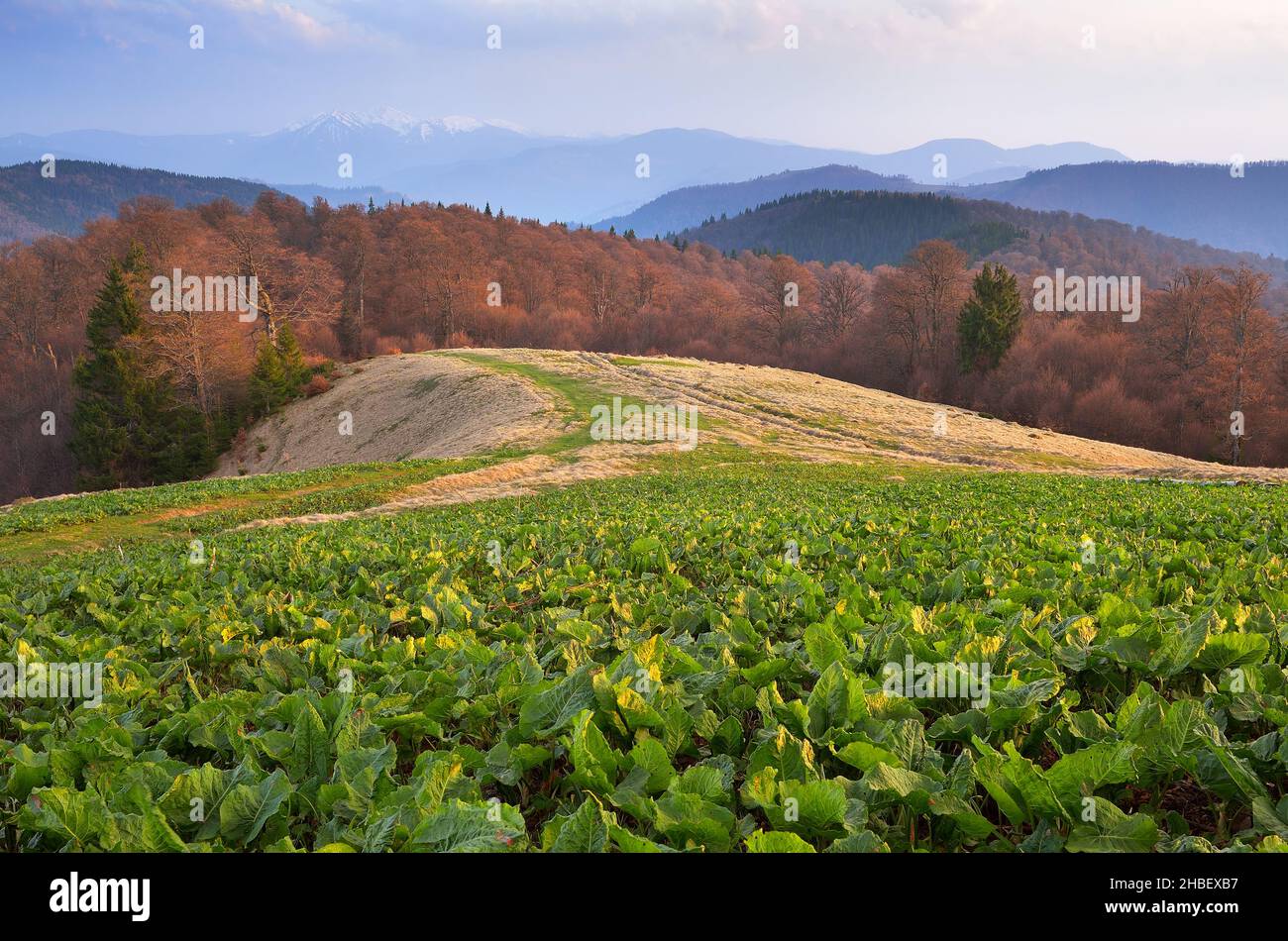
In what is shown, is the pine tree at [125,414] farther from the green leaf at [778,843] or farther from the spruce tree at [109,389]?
the green leaf at [778,843]

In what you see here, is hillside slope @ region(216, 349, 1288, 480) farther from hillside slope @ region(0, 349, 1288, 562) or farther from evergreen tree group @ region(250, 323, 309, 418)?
evergreen tree group @ region(250, 323, 309, 418)

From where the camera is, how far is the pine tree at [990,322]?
7425 centimetres

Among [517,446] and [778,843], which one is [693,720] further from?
[517,446]

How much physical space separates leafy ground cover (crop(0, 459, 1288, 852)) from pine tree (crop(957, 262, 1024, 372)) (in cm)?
7548

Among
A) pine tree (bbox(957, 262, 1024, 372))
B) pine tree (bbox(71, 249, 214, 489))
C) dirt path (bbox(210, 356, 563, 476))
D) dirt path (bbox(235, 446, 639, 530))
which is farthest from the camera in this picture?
pine tree (bbox(957, 262, 1024, 372))

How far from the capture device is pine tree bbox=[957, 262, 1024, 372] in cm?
7425

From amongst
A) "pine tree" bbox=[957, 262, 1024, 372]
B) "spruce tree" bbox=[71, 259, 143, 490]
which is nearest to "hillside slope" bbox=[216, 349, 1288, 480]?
"spruce tree" bbox=[71, 259, 143, 490]

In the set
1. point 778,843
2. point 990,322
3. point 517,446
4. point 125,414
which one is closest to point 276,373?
point 125,414

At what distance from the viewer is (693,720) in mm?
2814

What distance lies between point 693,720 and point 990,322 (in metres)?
80.8
